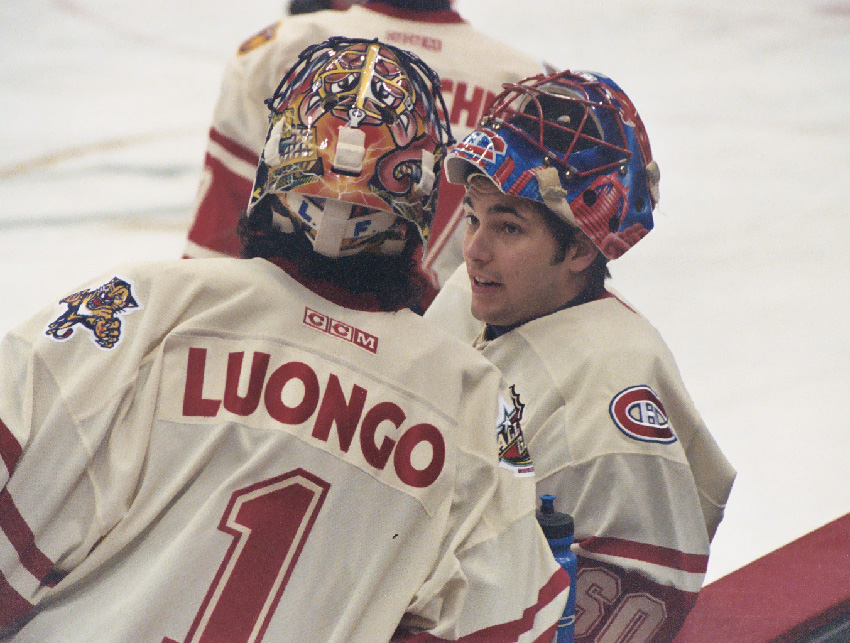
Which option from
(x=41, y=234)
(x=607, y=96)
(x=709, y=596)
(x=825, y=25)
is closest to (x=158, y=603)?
(x=607, y=96)

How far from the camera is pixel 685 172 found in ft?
14.0

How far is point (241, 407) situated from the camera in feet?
3.59

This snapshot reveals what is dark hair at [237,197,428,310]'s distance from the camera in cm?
116

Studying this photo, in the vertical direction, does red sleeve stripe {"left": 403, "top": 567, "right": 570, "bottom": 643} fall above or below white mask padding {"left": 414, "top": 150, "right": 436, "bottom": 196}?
below

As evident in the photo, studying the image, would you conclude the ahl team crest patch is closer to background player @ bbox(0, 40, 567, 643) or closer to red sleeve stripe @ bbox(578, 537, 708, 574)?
background player @ bbox(0, 40, 567, 643)

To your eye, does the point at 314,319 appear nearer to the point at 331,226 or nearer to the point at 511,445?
the point at 331,226

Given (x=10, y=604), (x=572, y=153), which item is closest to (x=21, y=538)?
(x=10, y=604)

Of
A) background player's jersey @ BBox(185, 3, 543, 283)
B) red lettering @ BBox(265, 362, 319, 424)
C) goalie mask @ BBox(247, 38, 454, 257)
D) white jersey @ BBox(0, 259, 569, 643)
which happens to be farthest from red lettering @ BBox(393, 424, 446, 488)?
background player's jersey @ BBox(185, 3, 543, 283)

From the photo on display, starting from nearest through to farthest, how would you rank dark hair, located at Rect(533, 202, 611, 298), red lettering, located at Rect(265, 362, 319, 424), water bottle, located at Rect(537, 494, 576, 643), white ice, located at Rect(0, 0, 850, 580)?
red lettering, located at Rect(265, 362, 319, 424), water bottle, located at Rect(537, 494, 576, 643), dark hair, located at Rect(533, 202, 611, 298), white ice, located at Rect(0, 0, 850, 580)

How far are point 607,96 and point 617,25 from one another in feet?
13.5

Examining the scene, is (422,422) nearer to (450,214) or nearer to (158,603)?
(158,603)

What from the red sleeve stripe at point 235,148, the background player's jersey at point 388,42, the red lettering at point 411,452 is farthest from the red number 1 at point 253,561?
the red sleeve stripe at point 235,148

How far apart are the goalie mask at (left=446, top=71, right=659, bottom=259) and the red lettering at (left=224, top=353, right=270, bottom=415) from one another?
1.79 feet

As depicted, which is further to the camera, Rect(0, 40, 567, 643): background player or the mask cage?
the mask cage
